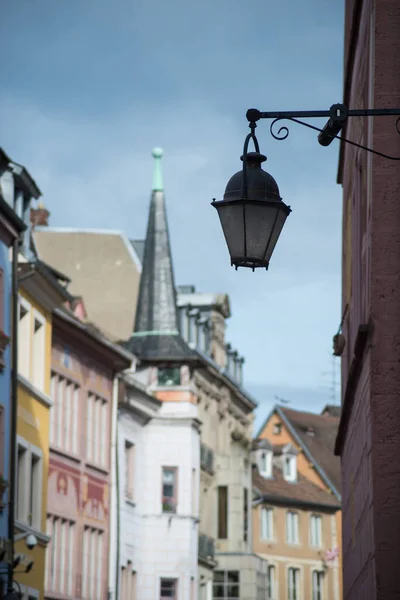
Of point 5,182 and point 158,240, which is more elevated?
point 158,240

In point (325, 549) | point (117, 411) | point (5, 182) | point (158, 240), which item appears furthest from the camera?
point (325, 549)

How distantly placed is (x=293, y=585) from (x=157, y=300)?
2645 centimetres

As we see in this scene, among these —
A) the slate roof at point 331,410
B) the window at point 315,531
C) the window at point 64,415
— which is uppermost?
the slate roof at point 331,410

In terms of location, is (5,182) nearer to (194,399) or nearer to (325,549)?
(194,399)

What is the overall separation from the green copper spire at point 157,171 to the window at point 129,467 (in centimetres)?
1125

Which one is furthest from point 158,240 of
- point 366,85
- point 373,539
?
point 373,539

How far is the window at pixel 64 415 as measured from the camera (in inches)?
1564

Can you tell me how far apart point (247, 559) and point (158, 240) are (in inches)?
589

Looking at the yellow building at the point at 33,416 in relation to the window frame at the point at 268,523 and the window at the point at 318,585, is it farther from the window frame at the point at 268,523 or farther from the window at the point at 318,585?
the window at the point at 318,585

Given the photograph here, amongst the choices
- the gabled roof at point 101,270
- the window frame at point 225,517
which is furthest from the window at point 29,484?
the window frame at point 225,517

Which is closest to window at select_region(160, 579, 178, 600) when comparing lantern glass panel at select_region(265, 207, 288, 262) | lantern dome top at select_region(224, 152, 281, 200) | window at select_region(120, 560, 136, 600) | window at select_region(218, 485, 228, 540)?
window at select_region(120, 560, 136, 600)

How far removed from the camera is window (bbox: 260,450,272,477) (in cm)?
7894

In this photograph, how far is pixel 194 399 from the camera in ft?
173

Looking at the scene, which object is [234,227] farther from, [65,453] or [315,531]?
[315,531]
